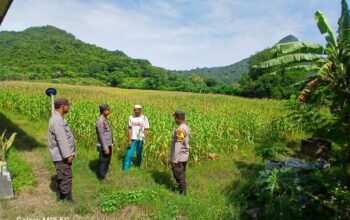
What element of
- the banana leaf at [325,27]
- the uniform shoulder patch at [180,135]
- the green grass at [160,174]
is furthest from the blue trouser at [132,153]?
the banana leaf at [325,27]

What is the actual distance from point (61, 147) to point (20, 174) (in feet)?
6.62

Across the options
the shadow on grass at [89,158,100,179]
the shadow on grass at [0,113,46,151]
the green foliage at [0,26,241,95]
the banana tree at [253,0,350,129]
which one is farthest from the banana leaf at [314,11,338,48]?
the green foliage at [0,26,241,95]

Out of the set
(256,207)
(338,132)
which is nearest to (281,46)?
(338,132)

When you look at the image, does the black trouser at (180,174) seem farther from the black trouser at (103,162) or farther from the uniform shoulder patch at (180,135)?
the black trouser at (103,162)

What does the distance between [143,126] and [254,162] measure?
3.37m

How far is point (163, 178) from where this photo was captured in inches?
293

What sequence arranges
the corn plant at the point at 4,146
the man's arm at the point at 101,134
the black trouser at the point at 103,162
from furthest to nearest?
1. the black trouser at the point at 103,162
2. the man's arm at the point at 101,134
3. the corn plant at the point at 4,146

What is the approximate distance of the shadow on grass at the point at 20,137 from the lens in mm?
9634

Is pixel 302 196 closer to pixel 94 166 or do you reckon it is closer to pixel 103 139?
pixel 103 139

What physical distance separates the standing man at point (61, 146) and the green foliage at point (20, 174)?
1.19m

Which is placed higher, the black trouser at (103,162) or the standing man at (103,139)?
the standing man at (103,139)

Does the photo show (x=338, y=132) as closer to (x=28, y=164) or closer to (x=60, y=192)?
(x=60, y=192)

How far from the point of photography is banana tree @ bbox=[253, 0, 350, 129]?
646 cm

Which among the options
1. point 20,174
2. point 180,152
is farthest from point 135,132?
point 20,174
